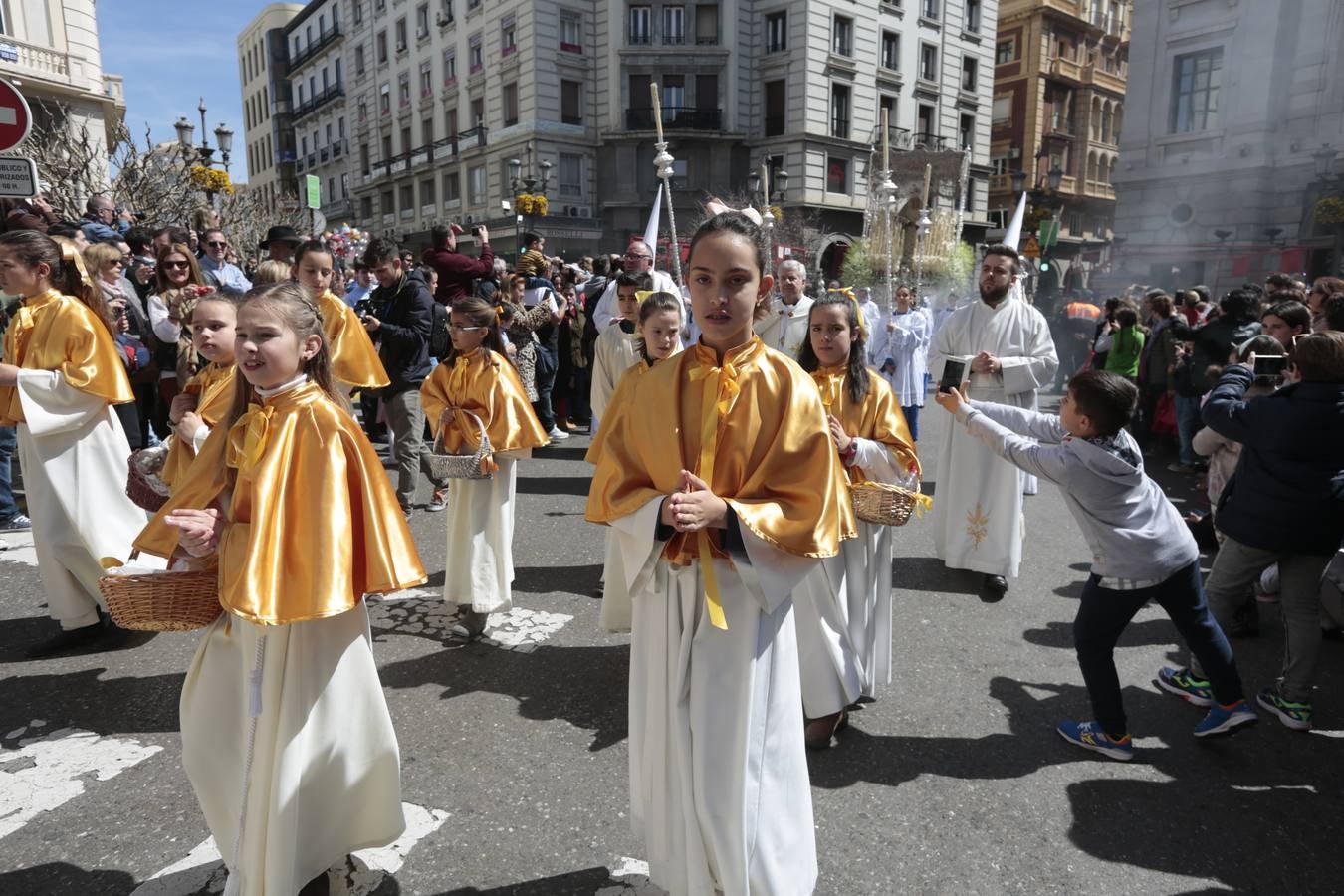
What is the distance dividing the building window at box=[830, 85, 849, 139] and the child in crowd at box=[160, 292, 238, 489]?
3747 cm

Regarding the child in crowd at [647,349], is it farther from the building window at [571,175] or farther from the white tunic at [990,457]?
the building window at [571,175]

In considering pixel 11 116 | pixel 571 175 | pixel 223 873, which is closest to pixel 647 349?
pixel 223 873

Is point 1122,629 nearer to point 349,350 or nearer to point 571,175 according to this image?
point 349,350

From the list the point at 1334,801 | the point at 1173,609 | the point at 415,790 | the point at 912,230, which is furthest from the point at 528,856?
the point at 912,230

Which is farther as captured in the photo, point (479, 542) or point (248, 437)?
point (479, 542)

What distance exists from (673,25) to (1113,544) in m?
38.0

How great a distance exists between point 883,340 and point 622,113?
30.5 meters

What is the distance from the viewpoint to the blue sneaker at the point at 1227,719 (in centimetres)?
344

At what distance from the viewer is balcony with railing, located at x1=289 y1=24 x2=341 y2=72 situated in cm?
5019

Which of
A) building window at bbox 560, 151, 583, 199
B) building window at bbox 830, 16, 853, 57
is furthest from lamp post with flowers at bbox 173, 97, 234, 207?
building window at bbox 830, 16, 853, 57

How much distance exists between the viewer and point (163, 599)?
7.60 ft

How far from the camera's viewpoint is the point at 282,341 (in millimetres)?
2383

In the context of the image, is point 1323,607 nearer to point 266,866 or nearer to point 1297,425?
point 1297,425

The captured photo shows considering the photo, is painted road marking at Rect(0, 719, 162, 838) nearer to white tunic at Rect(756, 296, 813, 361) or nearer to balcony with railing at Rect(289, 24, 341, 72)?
white tunic at Rect(756, 296, 813, 361)
